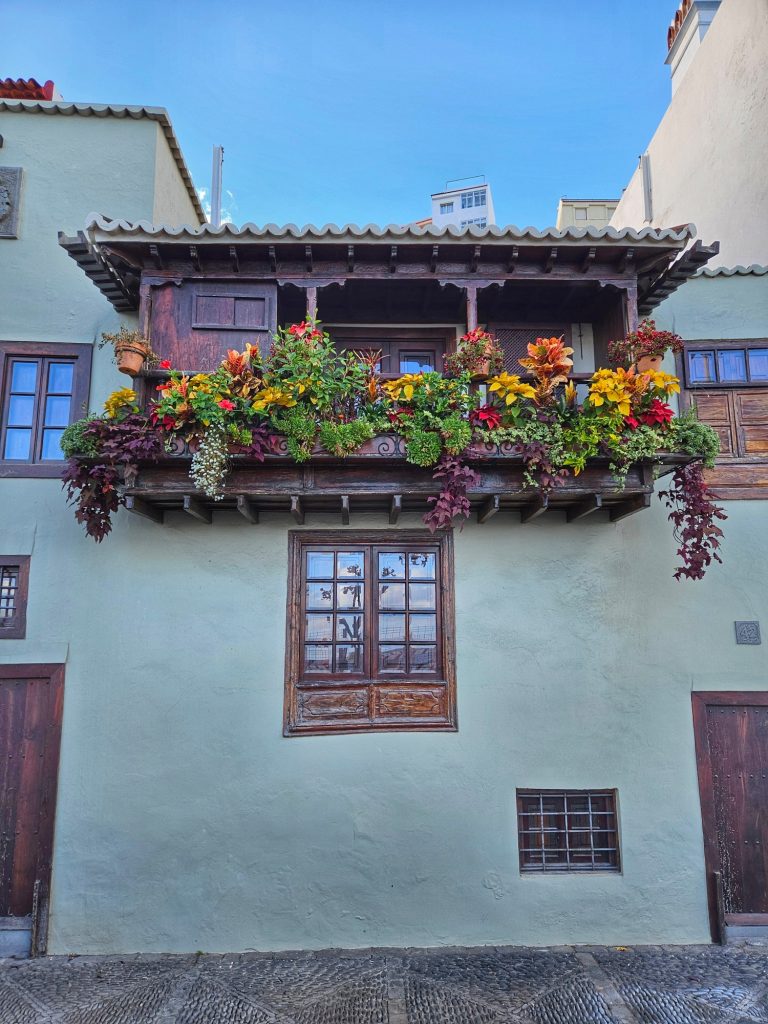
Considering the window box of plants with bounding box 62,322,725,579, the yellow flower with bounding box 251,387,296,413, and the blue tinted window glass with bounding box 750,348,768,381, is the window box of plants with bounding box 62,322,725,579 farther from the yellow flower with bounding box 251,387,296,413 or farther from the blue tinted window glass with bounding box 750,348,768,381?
the blue tinted window glass with bounding box 750,348,768,381

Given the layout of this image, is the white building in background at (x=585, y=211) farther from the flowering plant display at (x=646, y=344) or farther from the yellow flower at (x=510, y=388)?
the yellow flower at (x=510, y=388)

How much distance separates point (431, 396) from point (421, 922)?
4.68 meters

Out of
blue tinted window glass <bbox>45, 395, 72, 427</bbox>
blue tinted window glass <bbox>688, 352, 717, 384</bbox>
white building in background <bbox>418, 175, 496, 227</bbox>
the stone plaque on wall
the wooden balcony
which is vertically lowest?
the wooden balcony

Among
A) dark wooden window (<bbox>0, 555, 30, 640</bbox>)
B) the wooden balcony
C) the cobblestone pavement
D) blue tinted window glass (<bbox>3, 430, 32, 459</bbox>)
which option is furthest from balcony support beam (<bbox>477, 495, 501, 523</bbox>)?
blue tinted window glass (<bbox>3, 430, 32, 459</bbox>)

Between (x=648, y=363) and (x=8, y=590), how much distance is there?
6280mm

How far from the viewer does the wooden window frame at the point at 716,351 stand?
247 inches

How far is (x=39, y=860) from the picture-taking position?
5473mm

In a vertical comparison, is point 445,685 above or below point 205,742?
above

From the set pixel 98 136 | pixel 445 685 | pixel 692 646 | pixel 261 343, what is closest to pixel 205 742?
pixel 445 685

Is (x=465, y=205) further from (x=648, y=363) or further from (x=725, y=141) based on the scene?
(x=648, y=363)

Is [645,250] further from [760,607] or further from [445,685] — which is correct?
[445,685]

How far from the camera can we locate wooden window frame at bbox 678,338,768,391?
20.6 ft

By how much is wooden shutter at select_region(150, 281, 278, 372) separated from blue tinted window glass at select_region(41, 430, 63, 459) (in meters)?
1.53

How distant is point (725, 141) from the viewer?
8.32 meters
